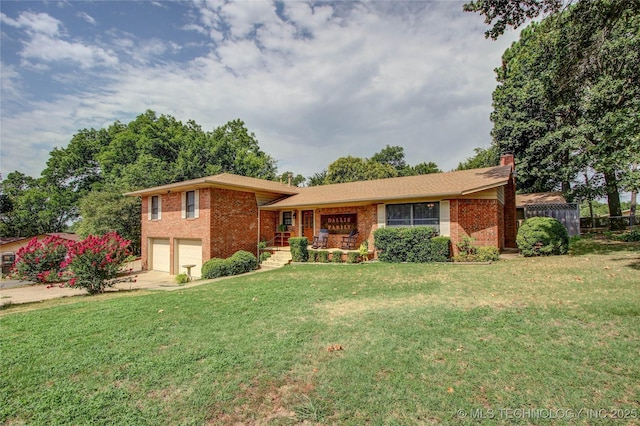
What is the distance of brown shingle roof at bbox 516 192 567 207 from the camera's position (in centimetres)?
2105

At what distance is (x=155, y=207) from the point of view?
1738cm

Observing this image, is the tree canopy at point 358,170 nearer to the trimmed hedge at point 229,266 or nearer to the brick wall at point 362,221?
the brick wall at point 362,221

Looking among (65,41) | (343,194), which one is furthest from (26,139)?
(343,194)

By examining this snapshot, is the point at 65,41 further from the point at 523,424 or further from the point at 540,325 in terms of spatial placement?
the point at 540,325

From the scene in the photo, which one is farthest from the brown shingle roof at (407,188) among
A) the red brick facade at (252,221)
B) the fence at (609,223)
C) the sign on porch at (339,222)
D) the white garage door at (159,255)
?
the fence at (609,223)

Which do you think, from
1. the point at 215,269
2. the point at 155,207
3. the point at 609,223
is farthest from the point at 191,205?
the point at 609,223

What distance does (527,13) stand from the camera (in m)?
9.86

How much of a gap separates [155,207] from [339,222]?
11270 mm

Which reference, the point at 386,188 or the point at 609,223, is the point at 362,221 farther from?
the point at 609,223

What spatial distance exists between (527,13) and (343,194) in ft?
33.7

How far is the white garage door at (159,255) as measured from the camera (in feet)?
55.0

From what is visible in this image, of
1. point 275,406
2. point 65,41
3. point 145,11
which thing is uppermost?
point 145,11

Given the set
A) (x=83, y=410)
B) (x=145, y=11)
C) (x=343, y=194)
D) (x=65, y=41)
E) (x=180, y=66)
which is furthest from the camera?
(x=343, y=194)

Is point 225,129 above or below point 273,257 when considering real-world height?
above
